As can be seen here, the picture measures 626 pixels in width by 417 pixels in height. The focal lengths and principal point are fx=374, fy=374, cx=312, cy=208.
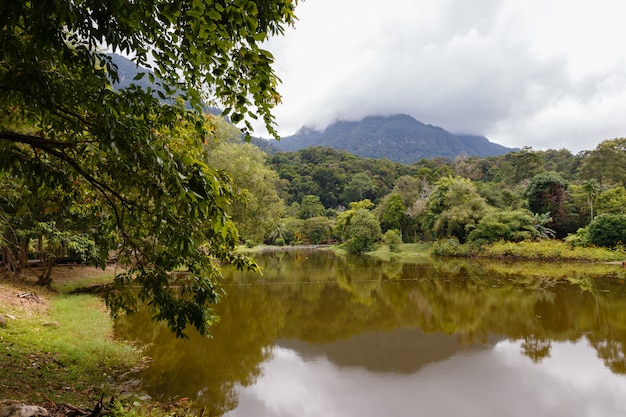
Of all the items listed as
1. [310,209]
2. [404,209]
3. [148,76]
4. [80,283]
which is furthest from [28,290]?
[310,209]

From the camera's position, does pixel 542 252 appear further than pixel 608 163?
No

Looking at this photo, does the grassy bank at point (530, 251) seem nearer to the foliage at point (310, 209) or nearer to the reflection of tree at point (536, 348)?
the reflection of tree at point (536, 348)

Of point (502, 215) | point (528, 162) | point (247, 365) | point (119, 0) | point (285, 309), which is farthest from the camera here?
point (528, 162)

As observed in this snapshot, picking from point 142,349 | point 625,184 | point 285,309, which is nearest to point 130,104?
point 142,349

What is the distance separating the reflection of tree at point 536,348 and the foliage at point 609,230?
21.8m

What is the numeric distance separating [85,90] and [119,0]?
910 millimetres

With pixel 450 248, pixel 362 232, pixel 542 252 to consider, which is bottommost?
pixel 450 248

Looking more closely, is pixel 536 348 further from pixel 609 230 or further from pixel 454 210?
pixel 454 210

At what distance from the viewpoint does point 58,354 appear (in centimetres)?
666

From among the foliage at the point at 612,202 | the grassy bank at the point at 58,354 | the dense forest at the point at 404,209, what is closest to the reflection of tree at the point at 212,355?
the grassy bank at the point at 58,354

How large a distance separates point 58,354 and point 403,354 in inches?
266

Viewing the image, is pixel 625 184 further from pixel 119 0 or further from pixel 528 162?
pixel 119 0

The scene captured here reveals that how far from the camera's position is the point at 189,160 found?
2.96 metres

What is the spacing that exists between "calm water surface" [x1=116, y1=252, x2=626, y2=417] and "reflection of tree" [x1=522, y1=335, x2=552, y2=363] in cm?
4
